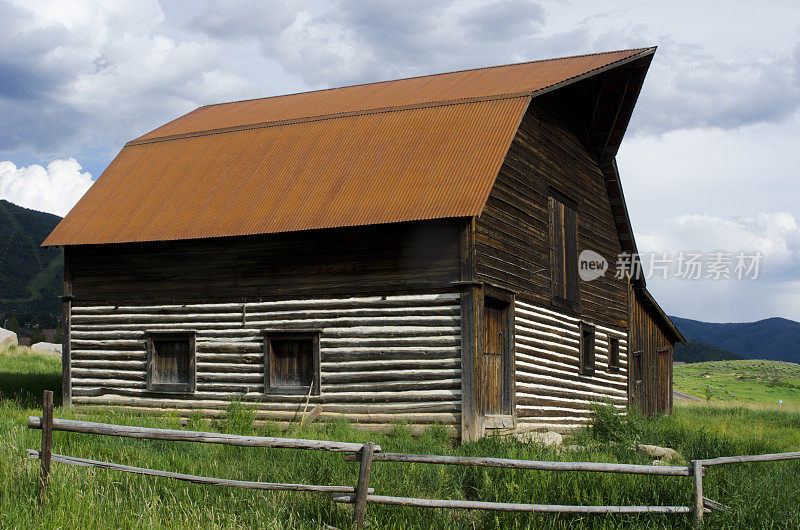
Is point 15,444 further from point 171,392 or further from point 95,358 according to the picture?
point 95,358

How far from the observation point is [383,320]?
15.8 metres

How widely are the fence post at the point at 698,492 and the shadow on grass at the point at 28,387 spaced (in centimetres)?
1475

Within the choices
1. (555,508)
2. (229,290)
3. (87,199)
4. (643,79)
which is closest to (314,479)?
(555,508)

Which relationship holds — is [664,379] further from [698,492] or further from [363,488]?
[363,488]

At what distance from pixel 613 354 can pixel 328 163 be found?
9.94 metres

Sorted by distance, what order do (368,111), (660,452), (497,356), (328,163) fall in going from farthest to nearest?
(368,111) → (328,163) → (497,356) → (660,452)

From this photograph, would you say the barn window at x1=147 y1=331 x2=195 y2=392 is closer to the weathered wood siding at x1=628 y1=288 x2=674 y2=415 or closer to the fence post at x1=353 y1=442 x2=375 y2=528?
the fence post at x1=353 y1=442 x2=375 y2=528

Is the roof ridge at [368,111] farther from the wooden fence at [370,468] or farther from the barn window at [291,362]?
the wooden fence at [370,468]

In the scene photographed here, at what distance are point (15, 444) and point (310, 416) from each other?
20.3ft

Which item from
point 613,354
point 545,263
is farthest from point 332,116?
point 613,354

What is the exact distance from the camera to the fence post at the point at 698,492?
828 cm

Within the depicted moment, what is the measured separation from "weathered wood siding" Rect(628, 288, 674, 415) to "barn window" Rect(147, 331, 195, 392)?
12.5 metres

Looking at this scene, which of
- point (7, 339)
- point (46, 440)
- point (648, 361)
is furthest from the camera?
point (7, 339)

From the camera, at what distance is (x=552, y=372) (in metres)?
18.2
